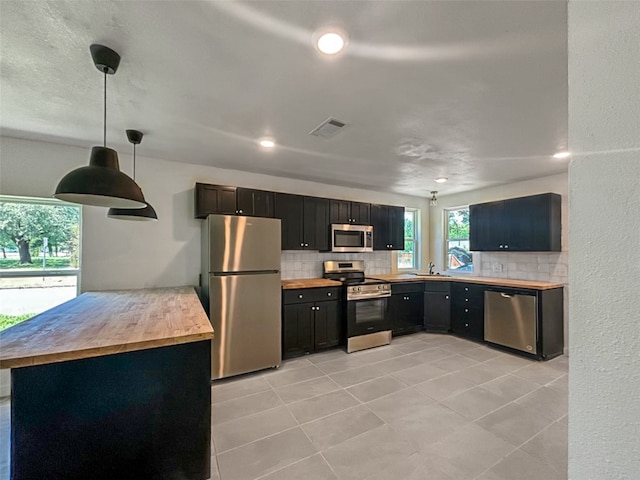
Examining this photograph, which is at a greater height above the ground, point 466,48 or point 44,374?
point 466,48

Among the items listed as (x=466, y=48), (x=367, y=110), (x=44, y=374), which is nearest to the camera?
(x=44, y=374)

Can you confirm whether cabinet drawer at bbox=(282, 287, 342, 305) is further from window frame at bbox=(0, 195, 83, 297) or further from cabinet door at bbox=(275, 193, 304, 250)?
window frame at bbox=(0, 195, 83, 297)

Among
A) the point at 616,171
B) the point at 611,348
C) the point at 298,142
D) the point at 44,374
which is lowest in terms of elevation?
the point at 44,374

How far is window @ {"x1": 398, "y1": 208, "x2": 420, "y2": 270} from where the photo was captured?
581cm

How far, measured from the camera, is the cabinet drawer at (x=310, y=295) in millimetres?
3693

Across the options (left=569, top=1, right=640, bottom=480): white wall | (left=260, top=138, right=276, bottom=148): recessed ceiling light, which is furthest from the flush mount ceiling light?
(left=260, top=138, right=276, bottom=148): recessed ceiling light

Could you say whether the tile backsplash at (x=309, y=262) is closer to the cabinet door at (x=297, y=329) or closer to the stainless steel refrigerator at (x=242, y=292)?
the cabinet door at (x=297, y=329)

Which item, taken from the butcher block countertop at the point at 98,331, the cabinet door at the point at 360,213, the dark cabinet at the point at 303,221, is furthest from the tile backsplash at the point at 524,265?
the butcher block countertop at the point at 98,331

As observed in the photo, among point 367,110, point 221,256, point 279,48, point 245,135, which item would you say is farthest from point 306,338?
point 279,48

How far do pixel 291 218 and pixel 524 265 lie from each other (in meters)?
3.58

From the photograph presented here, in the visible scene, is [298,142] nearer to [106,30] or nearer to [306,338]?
[106,30]

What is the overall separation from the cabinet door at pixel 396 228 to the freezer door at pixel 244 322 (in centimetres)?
252

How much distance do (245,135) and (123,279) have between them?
2191mm

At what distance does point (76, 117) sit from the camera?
95.0 inches
